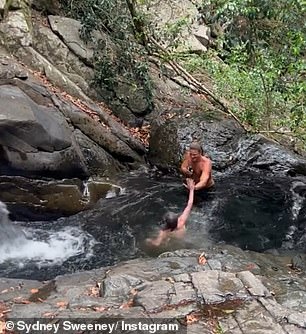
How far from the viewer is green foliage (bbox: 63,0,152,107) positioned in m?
10.9

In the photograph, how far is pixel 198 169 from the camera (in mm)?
8312

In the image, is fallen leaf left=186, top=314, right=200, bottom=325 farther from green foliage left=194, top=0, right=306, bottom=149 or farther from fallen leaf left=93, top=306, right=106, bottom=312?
green foliage left=194, top=0, right=306, bottom=149

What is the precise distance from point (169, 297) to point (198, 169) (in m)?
4.40

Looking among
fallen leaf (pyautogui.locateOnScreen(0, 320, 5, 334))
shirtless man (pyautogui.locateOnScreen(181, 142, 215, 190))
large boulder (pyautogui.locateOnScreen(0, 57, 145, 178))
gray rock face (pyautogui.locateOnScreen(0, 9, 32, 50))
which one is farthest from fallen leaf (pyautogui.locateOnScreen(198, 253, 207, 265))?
gray rock face (pyautogui.locateOnScreen(0, 9, 32, 50))

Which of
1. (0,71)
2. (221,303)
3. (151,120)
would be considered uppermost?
(0,71)

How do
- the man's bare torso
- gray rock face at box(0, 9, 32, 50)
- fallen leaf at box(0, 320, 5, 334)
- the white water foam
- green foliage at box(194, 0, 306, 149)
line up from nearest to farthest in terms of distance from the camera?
1. fallen leaf at box(0, 320, 5, 334)
2. the white water foam
3. green foliage at box(194, 0, 306, 149)
4. the man's bare torso
5. gray rock face at box(0, 9, 32, 50)

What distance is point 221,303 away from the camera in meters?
4.06

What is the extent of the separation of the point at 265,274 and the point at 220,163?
490 cm

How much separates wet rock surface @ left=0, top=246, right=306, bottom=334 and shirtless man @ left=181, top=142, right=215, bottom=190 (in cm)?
308

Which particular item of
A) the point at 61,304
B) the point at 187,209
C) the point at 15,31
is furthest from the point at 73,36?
the point at 61,304

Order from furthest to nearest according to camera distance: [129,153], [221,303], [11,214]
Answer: [129,153] → [11,214] → [221,303]

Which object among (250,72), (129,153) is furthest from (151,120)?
(250,72)

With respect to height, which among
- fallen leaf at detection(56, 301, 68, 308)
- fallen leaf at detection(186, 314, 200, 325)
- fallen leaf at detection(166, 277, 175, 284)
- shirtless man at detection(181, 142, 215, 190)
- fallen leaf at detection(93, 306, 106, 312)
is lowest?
fallen leaf at detection(56, 301, 68, 308)

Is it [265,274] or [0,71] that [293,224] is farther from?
[0,71]
